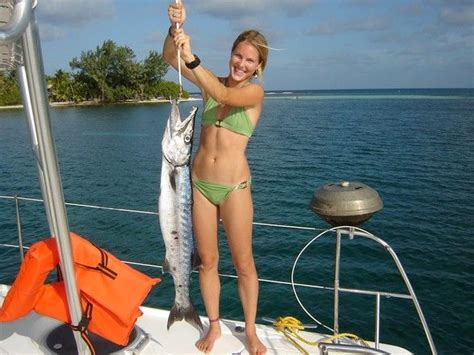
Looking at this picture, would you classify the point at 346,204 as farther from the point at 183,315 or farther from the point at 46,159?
the point at 46,159

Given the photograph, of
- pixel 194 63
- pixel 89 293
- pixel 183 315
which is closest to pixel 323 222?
pixel 183 315

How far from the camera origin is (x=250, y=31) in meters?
3.06

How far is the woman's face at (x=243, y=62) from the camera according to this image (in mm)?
3025

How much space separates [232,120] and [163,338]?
6.04ft

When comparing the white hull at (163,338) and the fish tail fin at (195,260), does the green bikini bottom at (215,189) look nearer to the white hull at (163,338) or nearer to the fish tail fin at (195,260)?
the fish tail fin at (195,260)

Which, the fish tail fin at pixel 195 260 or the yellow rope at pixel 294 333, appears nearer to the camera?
the fish tail fin at pixel 195 260

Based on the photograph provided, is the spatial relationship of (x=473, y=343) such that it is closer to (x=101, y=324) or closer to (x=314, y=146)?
(x=101, y=324)

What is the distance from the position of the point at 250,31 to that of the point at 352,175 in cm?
1812

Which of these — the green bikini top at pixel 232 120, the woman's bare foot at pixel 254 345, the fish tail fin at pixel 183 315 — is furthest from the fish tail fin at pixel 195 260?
the green bikini top at pixel 232 120

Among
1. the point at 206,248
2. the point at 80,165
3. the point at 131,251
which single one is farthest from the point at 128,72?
the point at 206,248

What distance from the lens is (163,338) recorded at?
358 cm

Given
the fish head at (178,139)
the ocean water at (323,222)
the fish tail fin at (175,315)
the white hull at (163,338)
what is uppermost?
the fish head at (178,139)

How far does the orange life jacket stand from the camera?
295cm

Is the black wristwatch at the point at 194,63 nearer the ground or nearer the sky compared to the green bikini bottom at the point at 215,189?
nearer the sky
